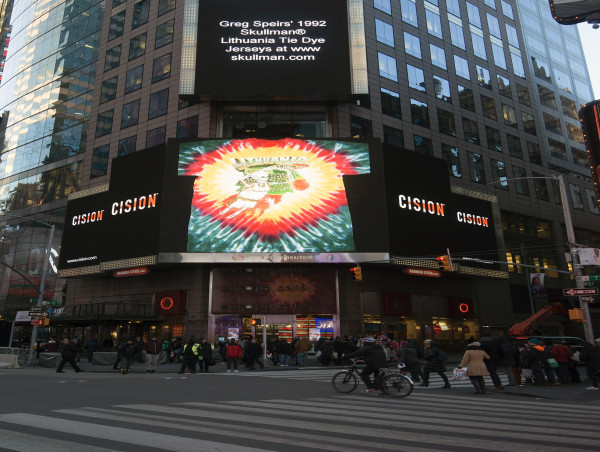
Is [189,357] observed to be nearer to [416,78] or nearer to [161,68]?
[161,68]

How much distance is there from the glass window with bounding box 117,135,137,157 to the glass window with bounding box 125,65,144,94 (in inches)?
197

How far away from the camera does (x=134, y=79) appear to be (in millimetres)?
44031

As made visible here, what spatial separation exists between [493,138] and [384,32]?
15941 millimetres

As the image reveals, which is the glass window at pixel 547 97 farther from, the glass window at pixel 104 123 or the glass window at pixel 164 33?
the glass window at pixel 104 123

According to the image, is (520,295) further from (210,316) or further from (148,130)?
(148,130)

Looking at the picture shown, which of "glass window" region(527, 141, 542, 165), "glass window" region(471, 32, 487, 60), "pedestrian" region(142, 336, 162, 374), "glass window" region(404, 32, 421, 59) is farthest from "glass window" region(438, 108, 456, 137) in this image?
"pedestrian" region(142, 336, 162, 374)

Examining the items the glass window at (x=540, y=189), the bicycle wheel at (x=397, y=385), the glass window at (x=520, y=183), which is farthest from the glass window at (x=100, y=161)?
the glass window at (x=540, y=189)

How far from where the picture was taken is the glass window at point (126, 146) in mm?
41688

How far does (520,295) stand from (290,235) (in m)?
27.1

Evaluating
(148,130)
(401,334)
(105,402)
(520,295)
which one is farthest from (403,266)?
(105,402)

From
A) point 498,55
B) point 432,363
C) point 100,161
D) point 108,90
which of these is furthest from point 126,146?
point 498,55

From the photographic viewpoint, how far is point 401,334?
3697cm

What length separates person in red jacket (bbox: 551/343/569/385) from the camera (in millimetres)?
16594

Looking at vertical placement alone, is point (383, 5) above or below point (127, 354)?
above
